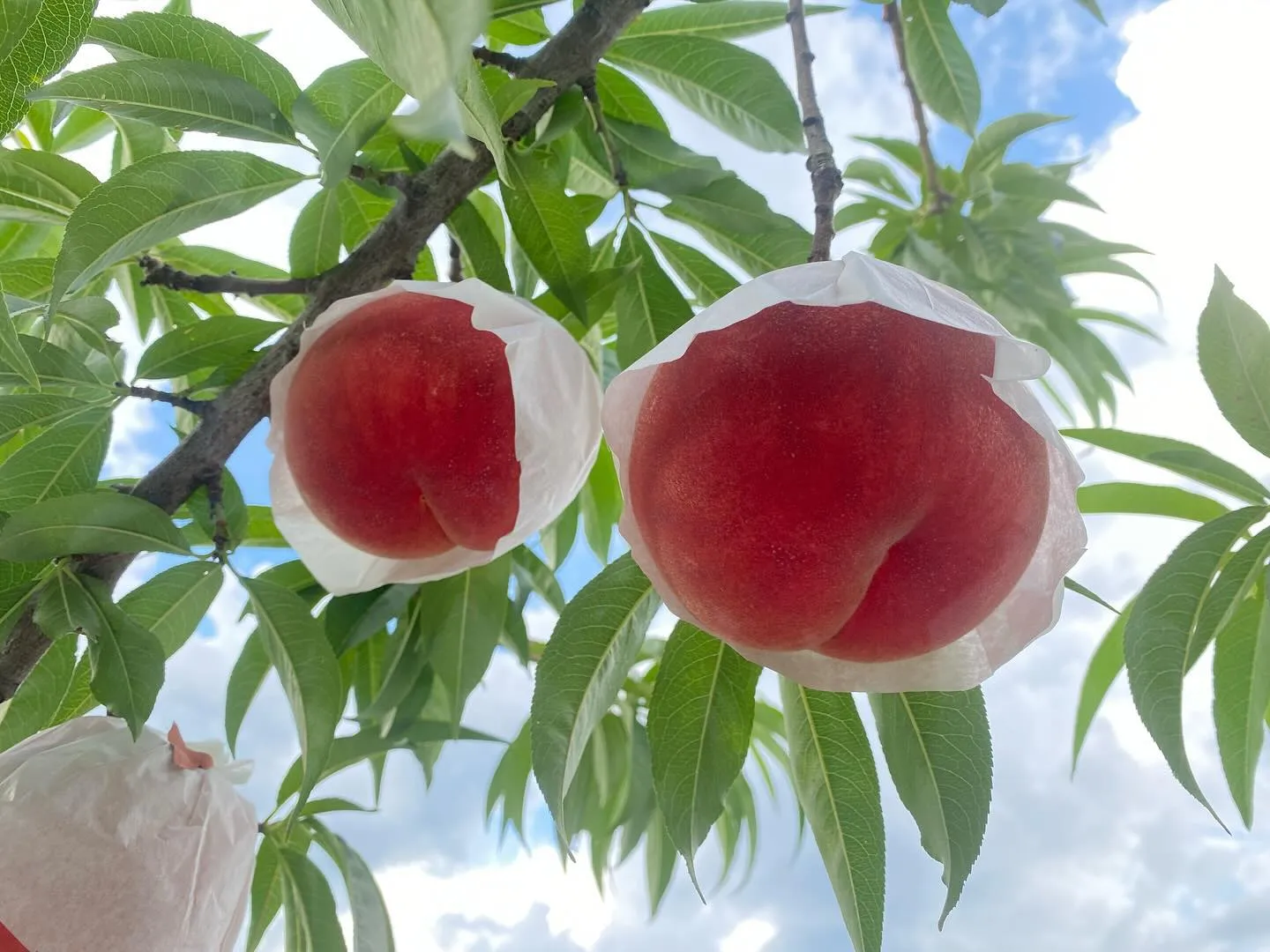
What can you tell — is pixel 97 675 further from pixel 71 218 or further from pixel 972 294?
pixel 972 294

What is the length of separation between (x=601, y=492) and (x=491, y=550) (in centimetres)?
39

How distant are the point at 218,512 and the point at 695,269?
16.8 inches

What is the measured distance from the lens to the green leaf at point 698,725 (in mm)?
649

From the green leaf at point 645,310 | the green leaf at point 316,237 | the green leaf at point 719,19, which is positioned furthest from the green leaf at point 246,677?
the green leaf at point 719,19

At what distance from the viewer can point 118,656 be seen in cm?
70

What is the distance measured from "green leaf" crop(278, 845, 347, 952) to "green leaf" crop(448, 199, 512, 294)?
565mm

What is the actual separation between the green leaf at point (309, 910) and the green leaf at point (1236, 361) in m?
0.84

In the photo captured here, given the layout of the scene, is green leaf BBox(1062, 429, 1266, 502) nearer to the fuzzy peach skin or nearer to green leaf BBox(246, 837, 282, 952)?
→ the fuzzy peach skin

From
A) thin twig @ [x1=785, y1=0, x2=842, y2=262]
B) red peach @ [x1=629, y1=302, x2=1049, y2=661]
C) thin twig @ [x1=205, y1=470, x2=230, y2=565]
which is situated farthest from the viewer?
thin twig @ [x1=205, y1=470, x2=230, y2=565]

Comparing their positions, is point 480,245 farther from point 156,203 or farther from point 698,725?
point 698,725

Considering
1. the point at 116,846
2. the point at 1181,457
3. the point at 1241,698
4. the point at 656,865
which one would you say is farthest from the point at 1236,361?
the point at 656,865

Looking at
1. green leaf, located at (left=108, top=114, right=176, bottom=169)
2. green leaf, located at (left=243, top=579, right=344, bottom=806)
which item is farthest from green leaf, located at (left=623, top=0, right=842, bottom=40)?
green leaf, located at (left=243, top=579, right=344, bottom=806)

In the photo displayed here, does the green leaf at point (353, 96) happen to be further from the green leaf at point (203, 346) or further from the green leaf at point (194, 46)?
the green leaf at point (203, 346)

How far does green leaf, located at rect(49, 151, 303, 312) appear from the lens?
0.65m
